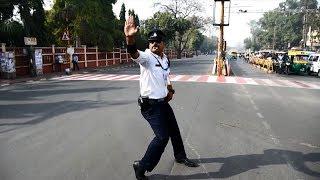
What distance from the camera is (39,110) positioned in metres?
10.2

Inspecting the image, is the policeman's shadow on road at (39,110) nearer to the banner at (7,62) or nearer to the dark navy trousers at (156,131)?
the dark navy trousers at (156,131)

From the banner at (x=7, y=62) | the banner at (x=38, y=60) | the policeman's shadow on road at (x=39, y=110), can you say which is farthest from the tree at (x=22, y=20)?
the policeman's shadow on road at (x=39, y=110)

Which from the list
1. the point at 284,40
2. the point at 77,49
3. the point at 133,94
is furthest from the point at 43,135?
the point at 284,40

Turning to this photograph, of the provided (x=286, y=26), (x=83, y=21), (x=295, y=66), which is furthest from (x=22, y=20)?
(x=286, y=26)

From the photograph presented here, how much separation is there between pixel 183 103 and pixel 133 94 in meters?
2.82

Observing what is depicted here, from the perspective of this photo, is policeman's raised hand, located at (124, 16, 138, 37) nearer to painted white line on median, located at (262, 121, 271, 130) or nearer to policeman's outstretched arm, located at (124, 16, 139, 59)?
policeman's outstretched arm, located at (124, 16, 139, 59)

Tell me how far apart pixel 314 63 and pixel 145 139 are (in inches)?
958

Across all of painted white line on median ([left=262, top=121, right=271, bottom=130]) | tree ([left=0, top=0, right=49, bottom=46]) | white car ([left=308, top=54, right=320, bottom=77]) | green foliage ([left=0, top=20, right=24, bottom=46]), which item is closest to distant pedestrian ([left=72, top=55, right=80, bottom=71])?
tree ([left=0, top=0, right=49, bottom=46])

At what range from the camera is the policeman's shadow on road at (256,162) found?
499 centimetres

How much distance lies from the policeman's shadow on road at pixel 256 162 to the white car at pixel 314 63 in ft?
75.9

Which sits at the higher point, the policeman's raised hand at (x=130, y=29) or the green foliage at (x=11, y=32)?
the green foliage at (x=11, y=32)

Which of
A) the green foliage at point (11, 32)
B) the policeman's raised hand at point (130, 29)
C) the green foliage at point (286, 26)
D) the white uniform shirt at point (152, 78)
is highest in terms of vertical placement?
the green foliage at point (286, 26)

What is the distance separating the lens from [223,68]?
25219 mm

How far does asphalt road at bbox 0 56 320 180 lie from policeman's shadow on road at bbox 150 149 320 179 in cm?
1
